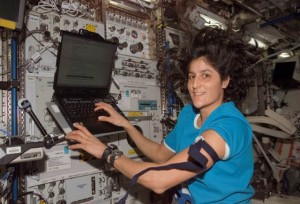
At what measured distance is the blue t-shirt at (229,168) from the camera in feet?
4.51

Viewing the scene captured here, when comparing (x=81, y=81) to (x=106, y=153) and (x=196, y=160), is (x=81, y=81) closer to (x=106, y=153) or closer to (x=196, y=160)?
(x=106, y=153)

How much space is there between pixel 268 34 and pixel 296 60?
0.82 meters

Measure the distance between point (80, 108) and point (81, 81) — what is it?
0.74 ft

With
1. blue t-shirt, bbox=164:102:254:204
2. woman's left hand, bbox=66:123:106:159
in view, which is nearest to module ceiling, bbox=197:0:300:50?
blue t-shirt, bbox=164:102:254:204

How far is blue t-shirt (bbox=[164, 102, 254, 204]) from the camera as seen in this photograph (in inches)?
54.1

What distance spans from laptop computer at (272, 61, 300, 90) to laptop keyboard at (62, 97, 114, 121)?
3554mm

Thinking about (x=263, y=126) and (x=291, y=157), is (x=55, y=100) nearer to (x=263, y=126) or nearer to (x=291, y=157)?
(x=263, y=126)

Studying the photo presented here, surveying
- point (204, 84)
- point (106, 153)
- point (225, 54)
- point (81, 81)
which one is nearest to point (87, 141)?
point (106, 153)

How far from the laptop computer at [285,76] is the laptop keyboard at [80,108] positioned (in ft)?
11.7

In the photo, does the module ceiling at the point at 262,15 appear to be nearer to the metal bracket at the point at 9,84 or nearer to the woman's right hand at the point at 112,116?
the woman's right hand at the point at 112,116

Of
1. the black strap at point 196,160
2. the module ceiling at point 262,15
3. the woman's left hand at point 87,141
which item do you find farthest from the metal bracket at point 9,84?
the module ceiling at point 262,15

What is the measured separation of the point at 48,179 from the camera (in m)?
1.79

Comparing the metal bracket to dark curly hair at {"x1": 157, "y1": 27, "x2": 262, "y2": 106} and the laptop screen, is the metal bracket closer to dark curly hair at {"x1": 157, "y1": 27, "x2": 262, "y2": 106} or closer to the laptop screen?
the laptop screen

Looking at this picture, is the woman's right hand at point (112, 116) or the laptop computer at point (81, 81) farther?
the woman's right hand at point (112, 116)
